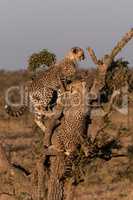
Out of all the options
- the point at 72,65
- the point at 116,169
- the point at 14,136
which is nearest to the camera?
the point at 72,65

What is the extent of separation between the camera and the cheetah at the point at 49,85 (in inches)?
265

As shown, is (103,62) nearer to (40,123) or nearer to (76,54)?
(76,54)

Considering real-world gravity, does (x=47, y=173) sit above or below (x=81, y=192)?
above

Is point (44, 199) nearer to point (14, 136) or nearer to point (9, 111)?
point (9, 111)

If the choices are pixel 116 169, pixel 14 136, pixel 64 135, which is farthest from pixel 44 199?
pixel 14 136

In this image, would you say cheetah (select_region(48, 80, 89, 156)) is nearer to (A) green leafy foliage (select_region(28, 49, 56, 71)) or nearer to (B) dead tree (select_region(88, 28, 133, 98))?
(B) dead tree (select_region(88, 28, 133, 98))

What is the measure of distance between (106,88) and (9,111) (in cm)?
121

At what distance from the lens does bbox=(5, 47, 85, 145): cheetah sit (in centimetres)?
672

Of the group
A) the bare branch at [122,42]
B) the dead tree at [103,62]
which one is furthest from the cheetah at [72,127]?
the bare branch at [122,42]

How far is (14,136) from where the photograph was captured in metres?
21.6

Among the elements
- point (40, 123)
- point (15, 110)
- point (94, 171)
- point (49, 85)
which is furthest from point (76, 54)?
point (94, 171)

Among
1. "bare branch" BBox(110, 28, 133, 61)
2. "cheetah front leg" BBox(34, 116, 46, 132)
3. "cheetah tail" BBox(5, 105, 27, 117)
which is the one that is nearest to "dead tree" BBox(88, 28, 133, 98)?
"bare branch" BBox(110, 28, 133, 61)

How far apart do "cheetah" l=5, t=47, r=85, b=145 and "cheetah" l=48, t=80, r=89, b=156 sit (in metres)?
0.18

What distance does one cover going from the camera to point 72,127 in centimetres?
688
